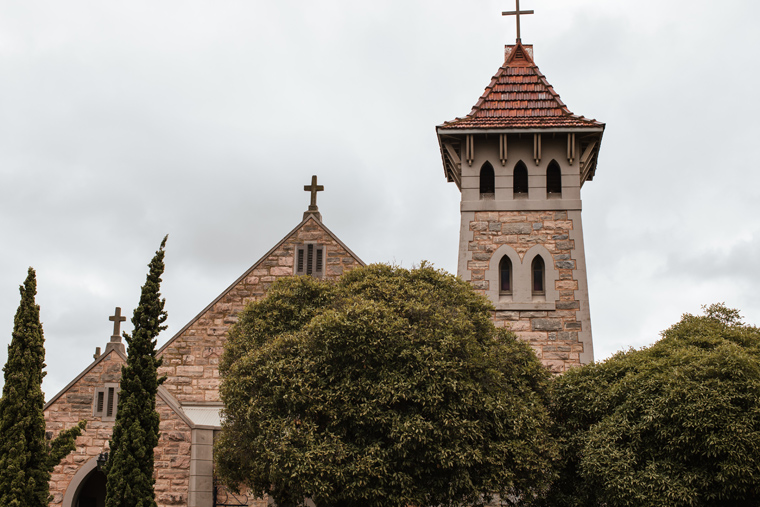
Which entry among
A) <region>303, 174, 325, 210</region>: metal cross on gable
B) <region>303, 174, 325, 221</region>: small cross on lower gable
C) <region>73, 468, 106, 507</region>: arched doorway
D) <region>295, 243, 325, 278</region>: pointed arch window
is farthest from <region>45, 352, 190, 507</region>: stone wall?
<region>73, 468, 106, 507</region>: arched doorway

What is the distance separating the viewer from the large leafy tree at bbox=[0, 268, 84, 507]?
1756 centimetres

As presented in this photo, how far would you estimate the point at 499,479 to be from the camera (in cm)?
1659

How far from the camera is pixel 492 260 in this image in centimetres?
2367

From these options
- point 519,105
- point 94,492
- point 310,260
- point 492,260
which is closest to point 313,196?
point 310,260

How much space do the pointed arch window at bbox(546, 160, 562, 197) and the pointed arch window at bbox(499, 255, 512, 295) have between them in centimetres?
253

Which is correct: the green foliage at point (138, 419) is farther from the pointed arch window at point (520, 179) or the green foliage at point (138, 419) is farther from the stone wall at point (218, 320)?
the pointed arch window at point (520, 179)

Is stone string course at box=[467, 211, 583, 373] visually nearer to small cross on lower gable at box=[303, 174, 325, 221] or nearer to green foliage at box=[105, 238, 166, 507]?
small cross on lower gable at box=[303, 174, 325, 221]

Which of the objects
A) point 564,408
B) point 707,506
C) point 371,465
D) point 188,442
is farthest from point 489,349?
point 188,442

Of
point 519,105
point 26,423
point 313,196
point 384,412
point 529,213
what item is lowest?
point 26,423

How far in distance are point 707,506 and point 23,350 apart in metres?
15.2

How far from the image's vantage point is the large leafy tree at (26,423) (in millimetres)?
17562

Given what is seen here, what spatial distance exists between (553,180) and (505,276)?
3508 millimetres

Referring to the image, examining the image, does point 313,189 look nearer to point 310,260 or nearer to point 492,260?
point 310,260

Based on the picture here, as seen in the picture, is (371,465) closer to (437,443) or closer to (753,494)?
(437,443)
